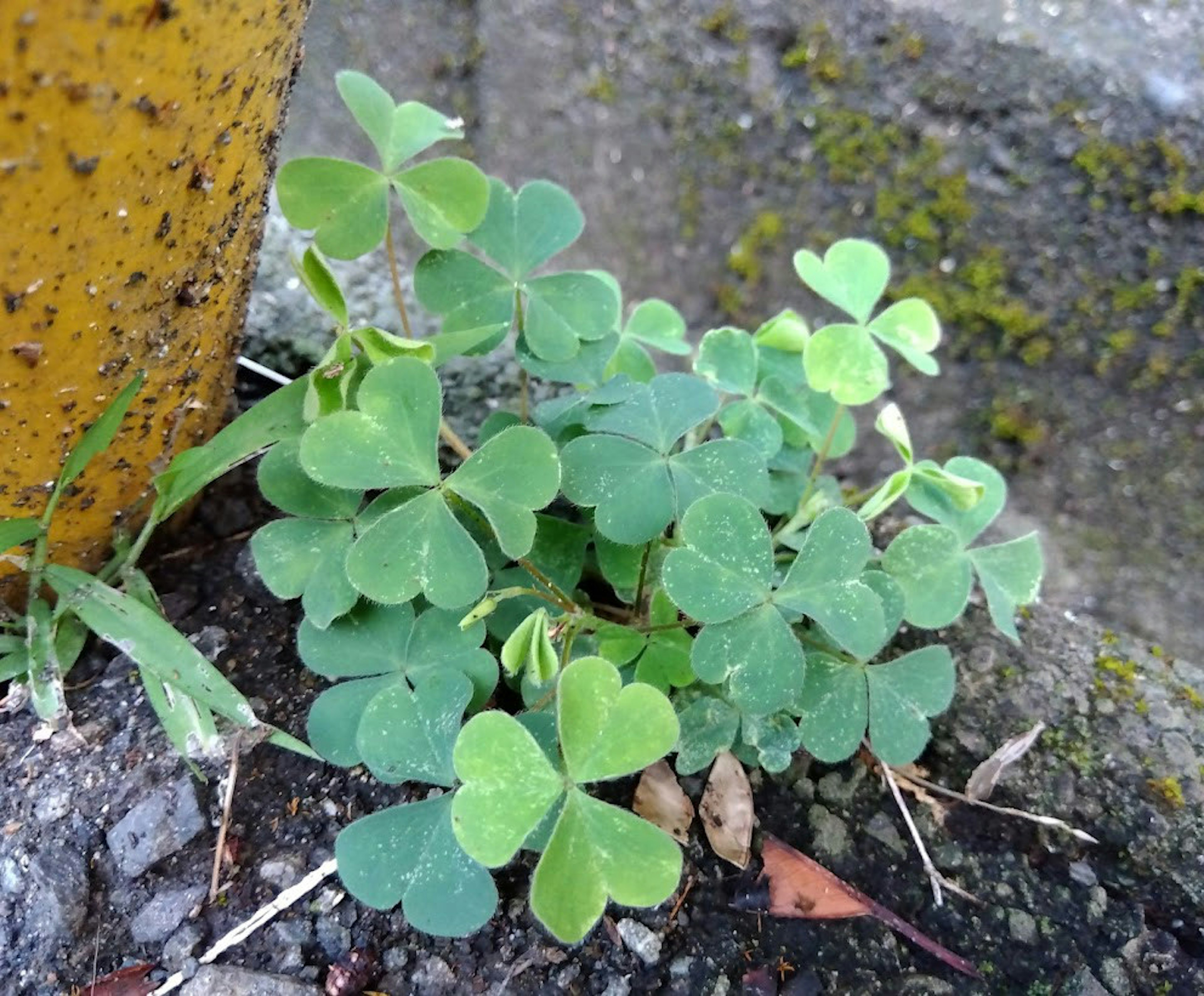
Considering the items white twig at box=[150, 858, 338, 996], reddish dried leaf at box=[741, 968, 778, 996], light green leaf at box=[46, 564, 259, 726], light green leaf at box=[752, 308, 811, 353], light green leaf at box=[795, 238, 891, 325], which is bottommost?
white twig at box=[150, 858, 338, 996]

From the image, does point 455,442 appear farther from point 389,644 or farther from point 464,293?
point 389,644

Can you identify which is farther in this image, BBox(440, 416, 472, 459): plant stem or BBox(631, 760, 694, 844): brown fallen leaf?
BBox(440, 416, 472, 459): plant stem

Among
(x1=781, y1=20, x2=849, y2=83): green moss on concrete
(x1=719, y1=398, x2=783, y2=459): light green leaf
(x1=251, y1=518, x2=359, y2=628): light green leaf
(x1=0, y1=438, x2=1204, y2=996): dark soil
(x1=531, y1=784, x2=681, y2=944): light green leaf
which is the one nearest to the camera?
(x1=531, y1=784, x2=681, y2=944): light green leaf

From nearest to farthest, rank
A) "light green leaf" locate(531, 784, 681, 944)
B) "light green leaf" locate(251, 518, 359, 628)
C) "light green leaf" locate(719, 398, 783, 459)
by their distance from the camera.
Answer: "light green leaf" locate(531, 784, 681, 944) < "light green leaf" locate(251, 518, 359, 628) < "light green leaf" locate(719, 398, 783, 459)

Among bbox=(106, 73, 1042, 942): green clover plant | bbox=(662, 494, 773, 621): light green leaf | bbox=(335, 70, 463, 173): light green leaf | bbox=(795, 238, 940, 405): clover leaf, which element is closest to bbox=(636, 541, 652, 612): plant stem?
bbox=(106, 73, 1042, 942): green clover plant

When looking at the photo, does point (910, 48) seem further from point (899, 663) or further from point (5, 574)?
point (5, 574)

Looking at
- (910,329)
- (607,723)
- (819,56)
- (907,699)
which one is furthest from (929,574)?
(819,56)

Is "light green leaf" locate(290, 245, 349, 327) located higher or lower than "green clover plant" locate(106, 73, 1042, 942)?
higher

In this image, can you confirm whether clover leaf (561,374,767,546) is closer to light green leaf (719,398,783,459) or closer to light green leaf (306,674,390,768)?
light green leaf (719,398,783,459)
